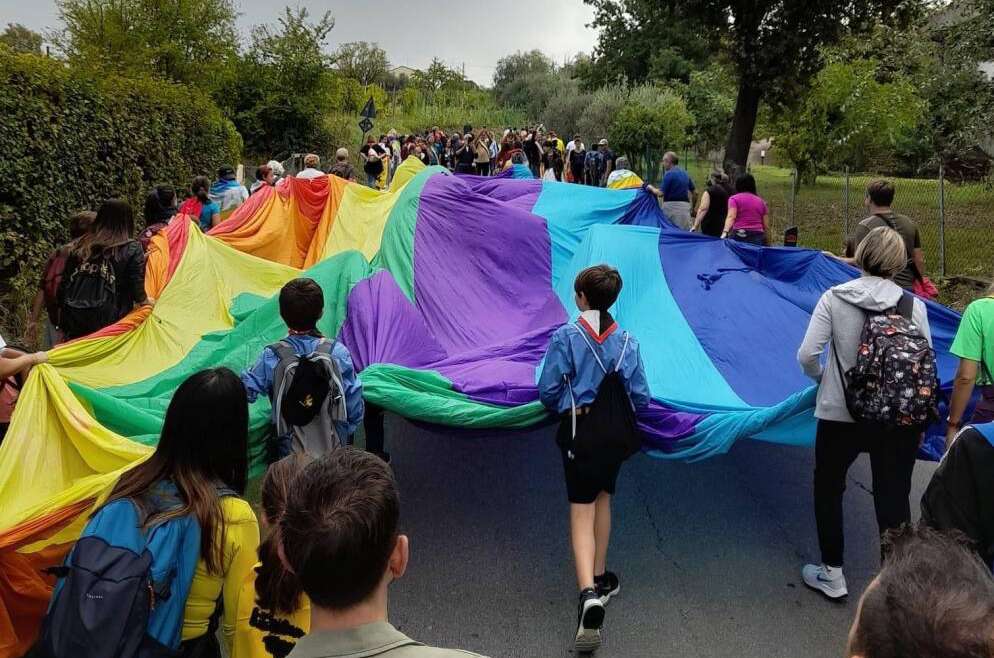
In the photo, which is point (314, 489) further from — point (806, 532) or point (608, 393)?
point (806, 532)

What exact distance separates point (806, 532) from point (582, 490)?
6.45ft

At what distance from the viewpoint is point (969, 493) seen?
8.41 feet

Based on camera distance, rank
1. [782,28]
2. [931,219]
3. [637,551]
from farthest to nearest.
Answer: [782,28] → [931,219] → [637,551]

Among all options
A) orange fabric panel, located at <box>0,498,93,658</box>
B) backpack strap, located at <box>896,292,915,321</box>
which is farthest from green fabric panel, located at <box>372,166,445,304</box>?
backpack strap, located at <box>896,292,915,321</box>

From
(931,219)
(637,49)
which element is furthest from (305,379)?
(637,49)

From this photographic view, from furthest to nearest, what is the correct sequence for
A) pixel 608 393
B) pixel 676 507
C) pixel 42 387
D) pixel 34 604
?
pixel 676 507
pixel 608 393
pixel 42 387
pixel 34 604

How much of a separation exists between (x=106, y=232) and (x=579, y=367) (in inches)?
136

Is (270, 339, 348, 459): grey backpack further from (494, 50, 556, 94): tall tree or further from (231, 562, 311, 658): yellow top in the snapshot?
(494, 50, 556, 94): tall tree

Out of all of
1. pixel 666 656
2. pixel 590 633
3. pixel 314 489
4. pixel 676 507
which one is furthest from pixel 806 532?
pixel 314 489

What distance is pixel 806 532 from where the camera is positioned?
17.0 ft

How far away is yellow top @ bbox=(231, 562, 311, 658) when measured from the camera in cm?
242

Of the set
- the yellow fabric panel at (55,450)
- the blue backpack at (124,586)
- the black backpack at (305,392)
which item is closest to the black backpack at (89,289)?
the yellow fabric panel at (55,450)

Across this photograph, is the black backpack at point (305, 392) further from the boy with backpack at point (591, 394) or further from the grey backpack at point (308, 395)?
the boy with backpack at point (591, 394)

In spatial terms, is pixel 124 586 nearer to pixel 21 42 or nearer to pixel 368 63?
pixel 21 42
